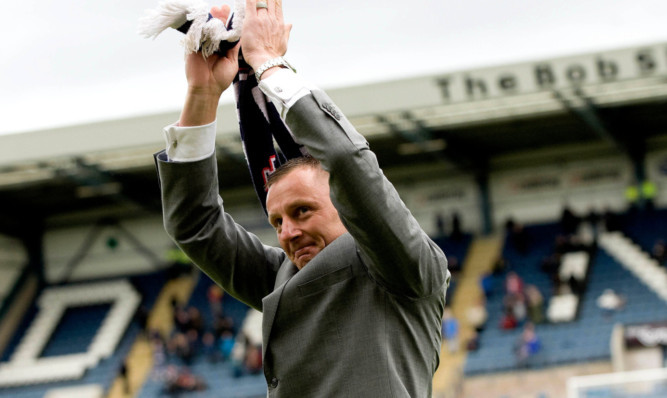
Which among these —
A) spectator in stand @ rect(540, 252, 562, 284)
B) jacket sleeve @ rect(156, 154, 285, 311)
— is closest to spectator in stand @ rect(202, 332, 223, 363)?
spectator in stand @ rect(540, 252, 562, 284)

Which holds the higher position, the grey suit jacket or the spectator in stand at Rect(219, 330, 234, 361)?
the grey suit jacket

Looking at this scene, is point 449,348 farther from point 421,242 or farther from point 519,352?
point 421,242

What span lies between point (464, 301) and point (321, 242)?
20125mm

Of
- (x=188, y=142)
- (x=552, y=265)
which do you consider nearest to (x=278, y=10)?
(x=188, y=142)

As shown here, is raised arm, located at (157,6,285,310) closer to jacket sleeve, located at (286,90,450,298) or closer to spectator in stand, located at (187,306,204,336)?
jacket sleeve, located at (286,90,450,298)

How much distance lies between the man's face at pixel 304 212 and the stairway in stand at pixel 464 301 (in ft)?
47.8

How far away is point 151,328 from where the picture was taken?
78.5 feet

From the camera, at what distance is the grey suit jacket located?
1.98 metres

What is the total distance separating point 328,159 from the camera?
1.97m

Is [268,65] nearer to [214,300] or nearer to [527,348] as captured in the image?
[527,348]

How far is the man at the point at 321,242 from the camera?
6.53 ft

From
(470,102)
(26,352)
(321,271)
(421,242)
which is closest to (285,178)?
(321,271)

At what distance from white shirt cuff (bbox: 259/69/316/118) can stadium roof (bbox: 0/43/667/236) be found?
676 inches

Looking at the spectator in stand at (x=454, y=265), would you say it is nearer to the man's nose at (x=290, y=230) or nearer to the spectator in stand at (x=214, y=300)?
the spectator in stand at (x=214, y=300)
